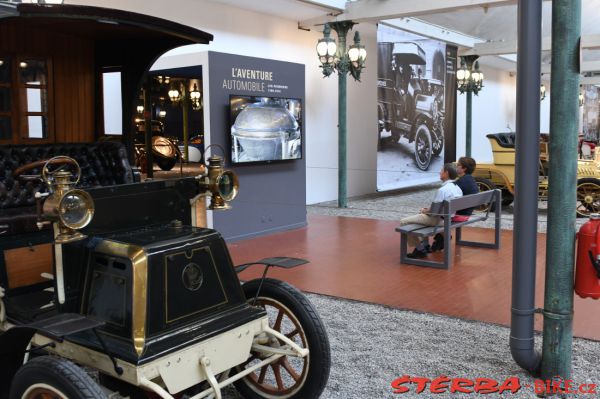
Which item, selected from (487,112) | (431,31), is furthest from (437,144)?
(487,112)

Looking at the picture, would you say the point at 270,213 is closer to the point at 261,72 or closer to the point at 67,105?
the point at 261,72

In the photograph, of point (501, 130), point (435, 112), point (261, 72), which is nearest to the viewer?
point (261, 72)

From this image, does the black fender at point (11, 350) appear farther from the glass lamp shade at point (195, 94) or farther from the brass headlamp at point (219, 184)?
the glass lamp shade at point (195, 94)

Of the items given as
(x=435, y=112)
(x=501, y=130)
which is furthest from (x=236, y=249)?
(x=501, y=130)

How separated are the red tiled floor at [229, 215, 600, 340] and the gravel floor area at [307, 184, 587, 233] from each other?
123cm

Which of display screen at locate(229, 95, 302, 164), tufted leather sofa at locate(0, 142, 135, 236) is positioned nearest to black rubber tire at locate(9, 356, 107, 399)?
tufted leather sofa at locate(0, 142, 135, 236)

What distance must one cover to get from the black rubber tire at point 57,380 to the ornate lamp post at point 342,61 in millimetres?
8577

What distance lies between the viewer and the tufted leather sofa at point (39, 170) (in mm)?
4620

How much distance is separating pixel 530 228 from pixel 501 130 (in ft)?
64.7

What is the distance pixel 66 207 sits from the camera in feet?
8.47

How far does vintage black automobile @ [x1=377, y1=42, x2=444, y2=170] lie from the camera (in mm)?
13492

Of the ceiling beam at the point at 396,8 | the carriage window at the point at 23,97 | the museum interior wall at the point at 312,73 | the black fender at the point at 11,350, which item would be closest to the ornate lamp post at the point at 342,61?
the ceiling beam at the point at 396,8

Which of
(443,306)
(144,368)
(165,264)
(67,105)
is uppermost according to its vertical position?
(67,105)

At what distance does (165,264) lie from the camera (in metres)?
2.61
